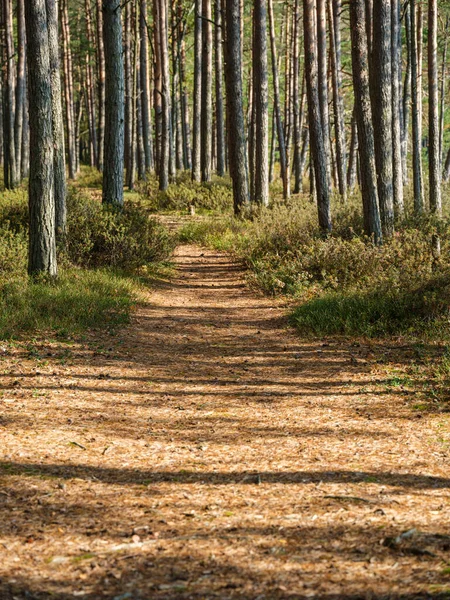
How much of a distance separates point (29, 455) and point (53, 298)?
453 centimetres

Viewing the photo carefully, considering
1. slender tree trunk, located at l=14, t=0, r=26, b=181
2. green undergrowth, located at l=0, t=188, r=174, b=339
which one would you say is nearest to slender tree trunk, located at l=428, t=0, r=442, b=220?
green undergrowth, located at l=0, t=188, r=174, b=339

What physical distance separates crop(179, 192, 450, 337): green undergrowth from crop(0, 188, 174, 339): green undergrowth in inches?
88.8

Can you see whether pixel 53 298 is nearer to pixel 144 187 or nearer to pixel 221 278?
pixel 221 278

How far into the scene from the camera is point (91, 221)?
1310cm

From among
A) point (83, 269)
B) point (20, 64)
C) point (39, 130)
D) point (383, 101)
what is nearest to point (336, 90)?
point (20, 64)

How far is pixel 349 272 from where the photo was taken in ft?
38.1

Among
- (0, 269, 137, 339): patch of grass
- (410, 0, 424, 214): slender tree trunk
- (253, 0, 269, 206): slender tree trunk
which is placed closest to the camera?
(0, 269, 137, 339): patch of grass

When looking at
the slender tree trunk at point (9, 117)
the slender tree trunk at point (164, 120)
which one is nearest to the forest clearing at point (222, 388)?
the slender tree trunk at point (164, 120)

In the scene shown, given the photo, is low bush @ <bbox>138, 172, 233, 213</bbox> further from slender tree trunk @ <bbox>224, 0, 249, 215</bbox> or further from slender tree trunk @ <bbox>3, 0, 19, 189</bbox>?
slender tree trunk @ <bbox>3, 0, 19, 189</bbox>

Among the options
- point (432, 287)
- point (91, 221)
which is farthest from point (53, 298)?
point (432, 287)

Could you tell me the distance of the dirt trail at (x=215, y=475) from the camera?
368 cm

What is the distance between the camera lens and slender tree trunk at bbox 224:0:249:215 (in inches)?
763

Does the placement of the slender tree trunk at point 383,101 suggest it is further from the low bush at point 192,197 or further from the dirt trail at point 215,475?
the low bush at point 192,197

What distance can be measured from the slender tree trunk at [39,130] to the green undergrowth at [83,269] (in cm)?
80
